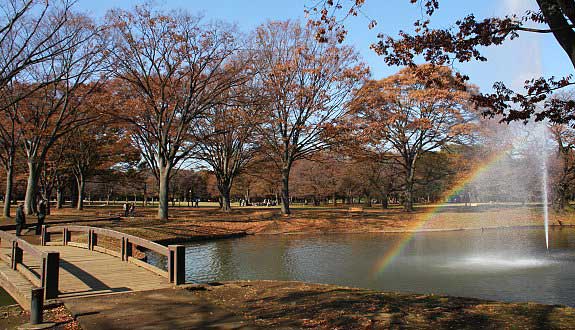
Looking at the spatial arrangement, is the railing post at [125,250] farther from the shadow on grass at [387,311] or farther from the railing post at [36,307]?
the railing post at [36,307]

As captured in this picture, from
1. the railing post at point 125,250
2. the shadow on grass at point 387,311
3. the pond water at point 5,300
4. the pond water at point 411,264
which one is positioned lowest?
the pond water at point 411,264

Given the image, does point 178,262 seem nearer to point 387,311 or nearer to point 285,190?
point 387,311

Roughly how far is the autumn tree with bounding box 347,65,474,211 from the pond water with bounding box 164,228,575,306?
1184 centimetres

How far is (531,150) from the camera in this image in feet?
140

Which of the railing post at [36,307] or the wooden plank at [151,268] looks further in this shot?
the wooden plank at [151,268]

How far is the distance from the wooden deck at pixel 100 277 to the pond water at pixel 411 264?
2.37 m

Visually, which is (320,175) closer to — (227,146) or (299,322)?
(227,146)

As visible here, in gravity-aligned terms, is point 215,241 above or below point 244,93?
below

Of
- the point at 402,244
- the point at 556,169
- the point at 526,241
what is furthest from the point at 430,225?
the point at 556,169

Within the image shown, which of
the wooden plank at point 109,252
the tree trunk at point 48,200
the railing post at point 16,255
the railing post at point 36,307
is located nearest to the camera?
the railing post at point 36,307

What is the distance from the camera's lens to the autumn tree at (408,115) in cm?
3400

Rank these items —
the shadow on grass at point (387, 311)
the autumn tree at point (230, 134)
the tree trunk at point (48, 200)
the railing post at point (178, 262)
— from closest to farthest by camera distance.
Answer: the shadow on grass at point (387, 311)
the railing post at point (178, 262)
the autumn tree at point (230, 134)
the tree trunk at point (48, 200)

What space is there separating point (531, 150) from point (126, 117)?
36.0 metres

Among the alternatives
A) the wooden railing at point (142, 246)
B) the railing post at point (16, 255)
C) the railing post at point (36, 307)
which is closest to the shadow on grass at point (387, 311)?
the wooden railing at point (142, 246)
